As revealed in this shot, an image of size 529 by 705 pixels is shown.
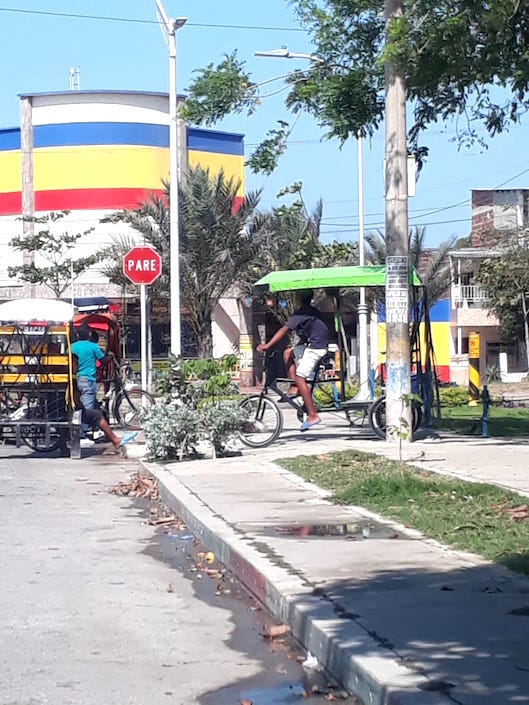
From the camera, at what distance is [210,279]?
1492 inches

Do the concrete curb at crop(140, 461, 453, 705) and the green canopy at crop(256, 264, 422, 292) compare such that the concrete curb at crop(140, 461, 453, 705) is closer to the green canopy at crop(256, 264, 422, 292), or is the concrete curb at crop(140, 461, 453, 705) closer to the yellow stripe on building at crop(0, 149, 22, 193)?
the green canopy at crop(256, 264, 422, 292)

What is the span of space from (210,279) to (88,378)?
21154mm

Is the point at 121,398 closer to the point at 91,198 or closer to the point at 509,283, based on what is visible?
the point at 91,198

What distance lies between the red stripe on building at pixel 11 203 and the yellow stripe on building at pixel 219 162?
749cm

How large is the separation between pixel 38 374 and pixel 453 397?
13501 mm

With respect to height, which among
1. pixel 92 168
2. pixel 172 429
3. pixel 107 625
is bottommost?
pixel 107 625

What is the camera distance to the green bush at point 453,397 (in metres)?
26.9

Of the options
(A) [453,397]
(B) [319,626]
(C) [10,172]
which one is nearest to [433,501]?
(B) [319,626]

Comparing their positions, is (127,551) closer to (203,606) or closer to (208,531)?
(208,531)

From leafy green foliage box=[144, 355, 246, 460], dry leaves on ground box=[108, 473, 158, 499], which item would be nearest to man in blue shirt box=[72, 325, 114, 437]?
leafy green foliage box=[144, 355, 246, 460]

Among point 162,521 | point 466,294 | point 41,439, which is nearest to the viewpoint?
point 162,521

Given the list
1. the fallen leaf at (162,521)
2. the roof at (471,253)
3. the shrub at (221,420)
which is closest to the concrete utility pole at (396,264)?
the shrub at (221,420)

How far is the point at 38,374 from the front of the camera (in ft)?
54.6

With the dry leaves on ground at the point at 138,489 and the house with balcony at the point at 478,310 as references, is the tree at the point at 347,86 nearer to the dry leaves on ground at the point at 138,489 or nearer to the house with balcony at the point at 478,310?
the dry leaves on ground at the point at 138,489
